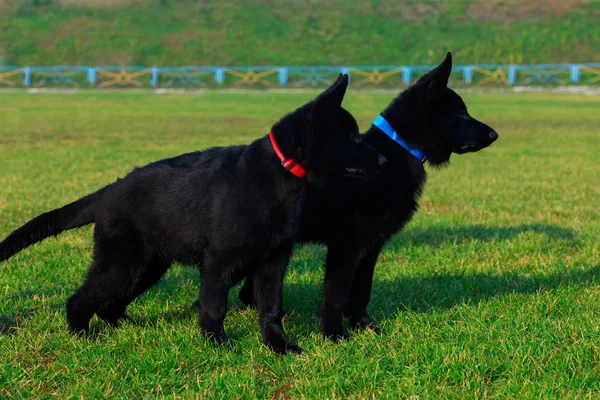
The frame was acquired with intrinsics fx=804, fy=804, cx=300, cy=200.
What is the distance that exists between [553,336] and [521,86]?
47296mm

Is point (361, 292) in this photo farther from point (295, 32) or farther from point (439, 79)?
point (295, 32)

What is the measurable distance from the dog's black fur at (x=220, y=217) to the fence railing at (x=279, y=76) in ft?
148

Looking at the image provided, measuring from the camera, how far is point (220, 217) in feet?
14.4

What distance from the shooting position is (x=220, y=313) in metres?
4.48

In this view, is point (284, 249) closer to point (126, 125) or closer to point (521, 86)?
point (126, 125)

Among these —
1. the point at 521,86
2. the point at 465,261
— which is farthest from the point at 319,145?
the point at 521,86

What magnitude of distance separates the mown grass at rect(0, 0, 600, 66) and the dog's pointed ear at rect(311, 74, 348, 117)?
51.6 meters

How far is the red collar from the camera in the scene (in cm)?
433

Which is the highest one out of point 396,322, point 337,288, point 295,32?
point 337,288

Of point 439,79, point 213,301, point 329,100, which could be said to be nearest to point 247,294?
point 213,301

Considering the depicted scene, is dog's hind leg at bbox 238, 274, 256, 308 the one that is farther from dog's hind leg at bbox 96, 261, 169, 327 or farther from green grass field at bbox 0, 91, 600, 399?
dog's hind leg at bbox 96, 261, 169, 327

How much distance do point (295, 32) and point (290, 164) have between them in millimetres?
59923

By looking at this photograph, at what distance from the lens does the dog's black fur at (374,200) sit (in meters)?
4.89

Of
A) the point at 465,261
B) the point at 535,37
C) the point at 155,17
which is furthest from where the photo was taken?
the point at 155,17
